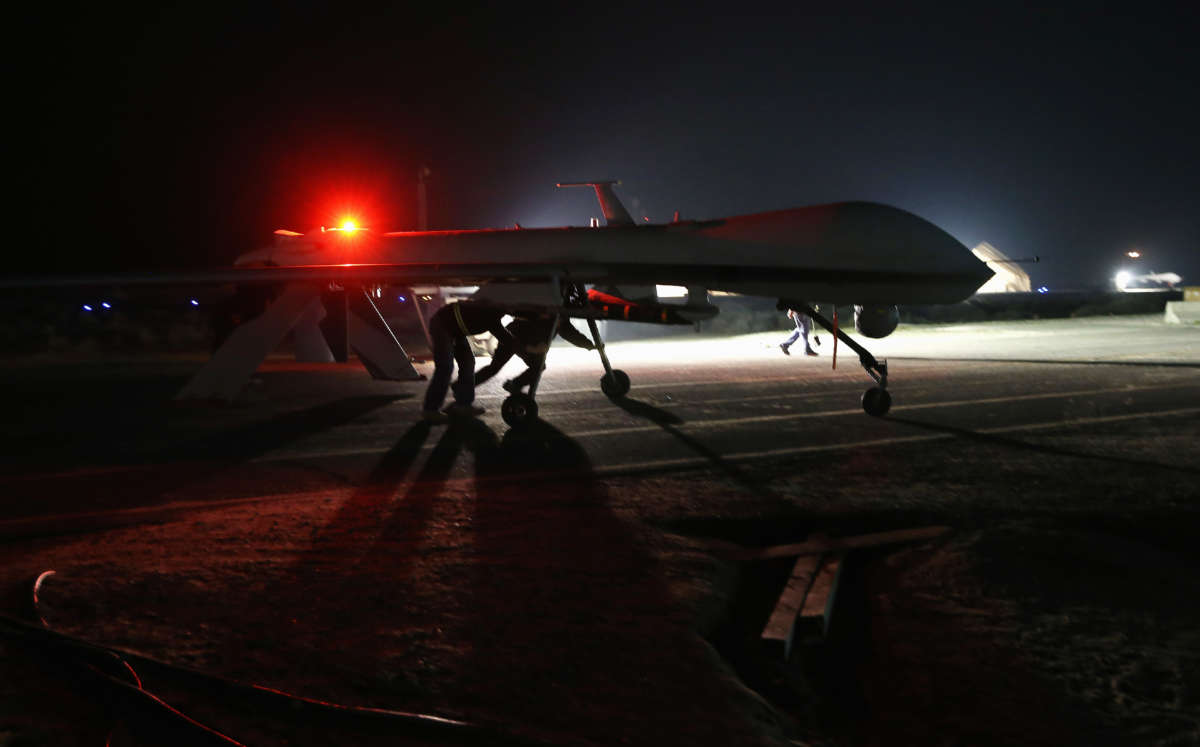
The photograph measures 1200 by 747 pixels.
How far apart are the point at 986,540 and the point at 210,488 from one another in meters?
6.24

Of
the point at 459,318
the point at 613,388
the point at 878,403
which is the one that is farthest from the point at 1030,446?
the point at 459,318

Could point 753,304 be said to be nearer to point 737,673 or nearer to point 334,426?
point 334,426

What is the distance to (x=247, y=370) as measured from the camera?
10516 millimetres

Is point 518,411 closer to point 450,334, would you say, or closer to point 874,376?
point 450,334

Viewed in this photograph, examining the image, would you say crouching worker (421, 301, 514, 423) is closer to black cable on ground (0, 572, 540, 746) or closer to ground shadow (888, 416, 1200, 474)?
ground shadow (888, 416, 1200, 474)

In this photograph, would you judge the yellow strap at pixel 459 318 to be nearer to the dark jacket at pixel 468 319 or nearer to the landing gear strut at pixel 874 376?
the dark jacket at pixel 468 319

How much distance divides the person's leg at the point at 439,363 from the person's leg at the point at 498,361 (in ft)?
2.31

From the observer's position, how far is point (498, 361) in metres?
11.1

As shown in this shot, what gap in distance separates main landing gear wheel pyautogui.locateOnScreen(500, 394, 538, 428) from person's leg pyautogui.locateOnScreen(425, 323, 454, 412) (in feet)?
2.72

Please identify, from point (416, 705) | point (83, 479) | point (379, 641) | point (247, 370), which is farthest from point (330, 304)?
point (416, 705)

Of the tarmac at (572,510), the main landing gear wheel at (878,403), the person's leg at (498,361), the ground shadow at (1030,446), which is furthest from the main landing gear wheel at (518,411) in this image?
the ground shadow at (1030,446)

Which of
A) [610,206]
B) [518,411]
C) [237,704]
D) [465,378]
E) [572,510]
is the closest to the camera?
[237,704]

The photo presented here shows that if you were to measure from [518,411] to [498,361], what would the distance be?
1.20 m

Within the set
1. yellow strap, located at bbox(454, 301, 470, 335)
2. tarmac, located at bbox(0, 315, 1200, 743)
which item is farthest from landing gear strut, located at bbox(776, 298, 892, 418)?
yellow strap, located at bbox(454, 301, 470, 335)
